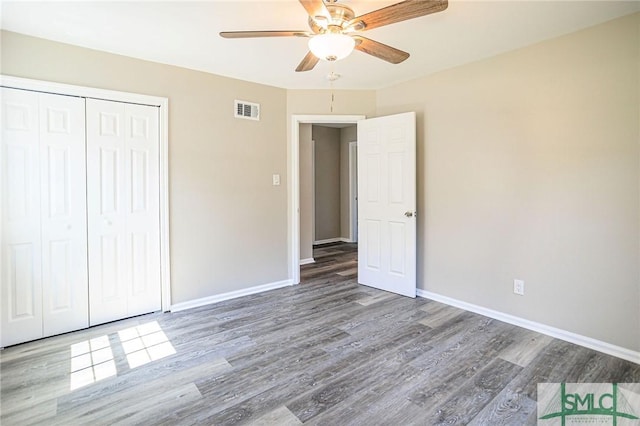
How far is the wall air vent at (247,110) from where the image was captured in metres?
3.73

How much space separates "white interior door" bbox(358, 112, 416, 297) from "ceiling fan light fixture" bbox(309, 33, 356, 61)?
75.2 inches

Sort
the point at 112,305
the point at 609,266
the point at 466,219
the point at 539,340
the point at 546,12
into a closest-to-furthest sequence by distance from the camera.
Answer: the point at 546,12 < the point at 609,266 < the point at 539,340 < the point at 112,305 < the point at 466,219

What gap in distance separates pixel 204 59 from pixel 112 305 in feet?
7.99

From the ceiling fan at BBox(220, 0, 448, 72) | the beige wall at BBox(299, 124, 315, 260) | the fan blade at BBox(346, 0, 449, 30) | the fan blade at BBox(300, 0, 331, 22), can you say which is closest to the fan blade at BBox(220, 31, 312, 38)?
the ceiling fan at BBox(220, 0, 448, 72)

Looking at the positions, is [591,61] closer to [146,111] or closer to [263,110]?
[263,110]

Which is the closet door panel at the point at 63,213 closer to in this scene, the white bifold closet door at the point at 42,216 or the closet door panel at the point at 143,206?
the white bifold closet door at the point at 42,216

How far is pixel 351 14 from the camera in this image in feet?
6.33

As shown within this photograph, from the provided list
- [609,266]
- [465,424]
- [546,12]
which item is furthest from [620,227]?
[465,424]

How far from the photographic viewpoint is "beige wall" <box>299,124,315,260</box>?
5.37m

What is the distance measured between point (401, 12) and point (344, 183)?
584 cm

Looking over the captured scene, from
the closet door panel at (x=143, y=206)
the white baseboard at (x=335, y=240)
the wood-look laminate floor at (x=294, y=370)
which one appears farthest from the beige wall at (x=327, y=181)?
the closet door panel at (x=143, y=206)

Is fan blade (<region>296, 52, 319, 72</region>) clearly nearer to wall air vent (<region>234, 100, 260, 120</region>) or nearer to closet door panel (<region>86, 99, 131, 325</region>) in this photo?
wall air vent (<region>234, 100, 260, 120</region>)

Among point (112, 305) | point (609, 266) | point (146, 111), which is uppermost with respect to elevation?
point (146, 111)

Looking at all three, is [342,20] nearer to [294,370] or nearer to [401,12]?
[401,12]
